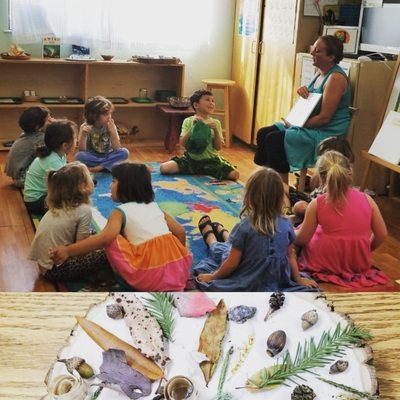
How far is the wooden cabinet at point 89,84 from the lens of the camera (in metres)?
4.94

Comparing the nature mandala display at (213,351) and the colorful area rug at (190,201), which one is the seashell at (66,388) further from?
the colorful area rug at (190,201)

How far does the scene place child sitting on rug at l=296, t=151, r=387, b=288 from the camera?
259 centimetres

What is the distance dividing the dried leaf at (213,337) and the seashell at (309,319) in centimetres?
13

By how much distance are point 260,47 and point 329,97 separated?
4.84 feet

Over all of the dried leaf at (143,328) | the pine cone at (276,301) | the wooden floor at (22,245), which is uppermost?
the pine cone at (276,301)

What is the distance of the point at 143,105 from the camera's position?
520 cm

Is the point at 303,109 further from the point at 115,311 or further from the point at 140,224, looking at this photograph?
the point at 115,311

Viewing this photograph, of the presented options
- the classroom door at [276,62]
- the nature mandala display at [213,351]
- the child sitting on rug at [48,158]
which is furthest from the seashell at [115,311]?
the classroom door at [276,62]

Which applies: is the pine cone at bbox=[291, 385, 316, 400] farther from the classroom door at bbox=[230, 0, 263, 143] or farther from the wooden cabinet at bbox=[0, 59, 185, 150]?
the classroom door at bbox=[230, 0, 263, 143]

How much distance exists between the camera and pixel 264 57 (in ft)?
16.4

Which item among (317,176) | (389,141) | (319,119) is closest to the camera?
(317,176)

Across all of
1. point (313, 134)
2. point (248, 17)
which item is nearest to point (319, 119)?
point (313, 134)

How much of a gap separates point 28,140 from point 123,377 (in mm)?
3129

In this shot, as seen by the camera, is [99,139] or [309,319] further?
[99,139]
